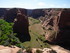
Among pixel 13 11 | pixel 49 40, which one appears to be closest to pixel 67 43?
pixel 49 40

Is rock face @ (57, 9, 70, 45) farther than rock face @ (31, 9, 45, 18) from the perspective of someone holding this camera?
No

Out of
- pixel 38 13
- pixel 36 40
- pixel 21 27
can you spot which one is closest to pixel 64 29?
pixel 36 40

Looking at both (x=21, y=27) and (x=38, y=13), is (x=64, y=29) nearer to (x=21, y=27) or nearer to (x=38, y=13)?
(x=21, y=27)

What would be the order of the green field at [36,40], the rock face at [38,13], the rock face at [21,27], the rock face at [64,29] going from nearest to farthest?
the green field at [36,40] < the rock face at [64,29] < the rock face at [21,27] < the rock face at [38,13]

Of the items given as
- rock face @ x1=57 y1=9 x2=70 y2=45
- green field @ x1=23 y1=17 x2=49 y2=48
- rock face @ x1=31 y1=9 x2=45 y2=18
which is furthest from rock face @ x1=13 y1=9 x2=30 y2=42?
rock face @ x1=31 y1=9 x2=45 y2=18

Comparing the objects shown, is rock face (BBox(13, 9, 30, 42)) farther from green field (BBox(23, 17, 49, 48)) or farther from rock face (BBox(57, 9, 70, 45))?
rock face (BBox(57, 9, 70, 45))

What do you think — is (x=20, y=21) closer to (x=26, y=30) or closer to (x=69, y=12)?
(x=26, y=30)

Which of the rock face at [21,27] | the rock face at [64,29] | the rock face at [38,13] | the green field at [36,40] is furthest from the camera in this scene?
the rock face at [38,13]

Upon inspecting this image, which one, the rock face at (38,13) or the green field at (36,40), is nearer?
the green field at (36,40)

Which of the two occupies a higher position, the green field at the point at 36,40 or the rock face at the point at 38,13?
the rock face at the point at 38,13

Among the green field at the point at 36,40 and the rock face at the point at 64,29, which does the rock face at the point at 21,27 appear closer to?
the green field at the point at 36,40

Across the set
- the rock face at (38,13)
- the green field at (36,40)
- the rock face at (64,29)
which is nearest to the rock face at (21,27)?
the green field at (36,40)
